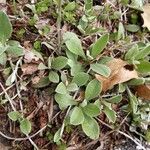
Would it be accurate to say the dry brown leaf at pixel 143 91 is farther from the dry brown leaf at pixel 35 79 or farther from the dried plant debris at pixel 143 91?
the dry brown leaf at pixel 35 79

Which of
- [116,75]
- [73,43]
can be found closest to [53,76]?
[73,43]

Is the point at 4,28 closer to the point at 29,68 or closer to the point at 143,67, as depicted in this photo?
the point at 29,68

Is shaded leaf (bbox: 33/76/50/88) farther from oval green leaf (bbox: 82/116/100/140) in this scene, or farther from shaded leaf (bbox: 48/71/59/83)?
oval green leaf (bbox: 82/116/100/140)

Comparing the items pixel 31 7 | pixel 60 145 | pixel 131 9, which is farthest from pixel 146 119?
pixel 31 7

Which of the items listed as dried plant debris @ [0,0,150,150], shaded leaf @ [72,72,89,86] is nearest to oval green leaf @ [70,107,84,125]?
dried plant debris @ [0,0,150,150]

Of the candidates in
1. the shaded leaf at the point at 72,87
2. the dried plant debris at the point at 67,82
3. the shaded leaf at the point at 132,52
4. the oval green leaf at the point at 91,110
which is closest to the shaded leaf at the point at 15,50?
the dried plant debris at the point at 67,82

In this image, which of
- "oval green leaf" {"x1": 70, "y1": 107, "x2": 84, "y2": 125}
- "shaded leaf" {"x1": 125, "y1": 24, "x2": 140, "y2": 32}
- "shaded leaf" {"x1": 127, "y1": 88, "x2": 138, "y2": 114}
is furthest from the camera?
"shaded leaf" {"x1": 125, "y1": 24, "x2": 140, "y2": 32}
